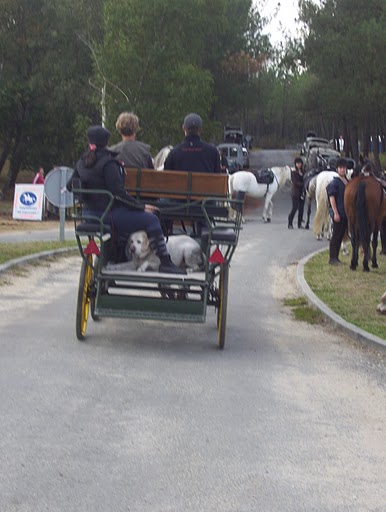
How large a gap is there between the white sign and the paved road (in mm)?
22765

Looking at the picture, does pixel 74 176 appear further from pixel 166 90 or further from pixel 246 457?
pixel 166 90

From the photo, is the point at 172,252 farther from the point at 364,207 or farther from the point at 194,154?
the point at 364,207

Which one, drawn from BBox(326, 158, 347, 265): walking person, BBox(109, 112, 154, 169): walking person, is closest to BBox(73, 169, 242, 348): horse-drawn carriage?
BBox(109, 112, 154, 169): walking person

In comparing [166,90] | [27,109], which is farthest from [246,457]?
[27,109]

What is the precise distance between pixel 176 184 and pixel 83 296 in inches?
64.7

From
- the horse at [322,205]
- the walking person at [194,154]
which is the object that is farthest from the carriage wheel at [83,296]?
the horse at [322,205]

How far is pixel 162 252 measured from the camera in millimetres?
10648

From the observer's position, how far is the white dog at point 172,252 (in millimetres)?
10727

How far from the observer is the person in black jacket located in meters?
10.7

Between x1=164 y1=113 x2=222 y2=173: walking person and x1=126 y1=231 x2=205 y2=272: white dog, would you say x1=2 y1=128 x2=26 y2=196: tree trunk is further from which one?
x1=126 y1=231 x2=205 y2=272: white dog

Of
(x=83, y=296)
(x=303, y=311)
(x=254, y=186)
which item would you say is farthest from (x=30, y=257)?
(x=254, y=186)

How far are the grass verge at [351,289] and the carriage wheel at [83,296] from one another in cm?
316

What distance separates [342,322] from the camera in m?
12.5

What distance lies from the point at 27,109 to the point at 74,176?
157 ft
